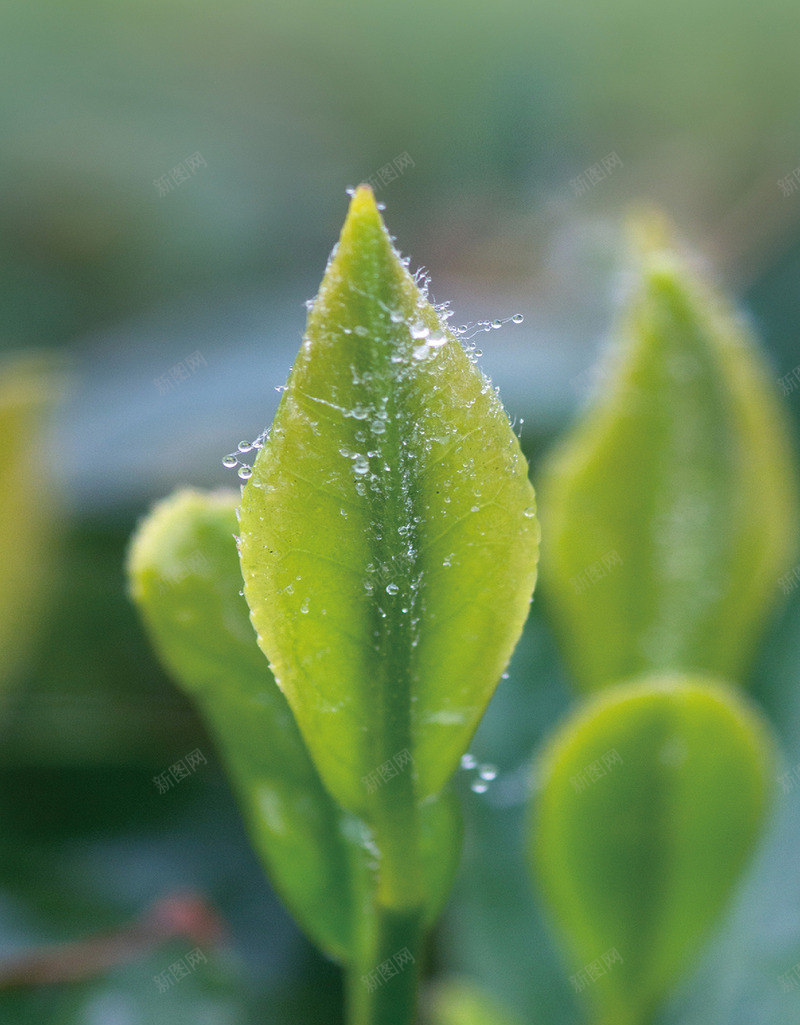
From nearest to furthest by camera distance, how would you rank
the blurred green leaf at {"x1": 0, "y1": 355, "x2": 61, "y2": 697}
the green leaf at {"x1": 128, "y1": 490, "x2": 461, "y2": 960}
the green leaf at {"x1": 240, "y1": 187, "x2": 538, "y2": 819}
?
the green leaf at {"x1": 240, "y1": 187, "x2": 538, "y2": 819}, the green leaf at {"x1": 128, "y1": 490, "x2": 461, "y2": 960}, the blurred green leaf at {"x1": 0, "y1": 355, "x2": 61, "y2": 697}

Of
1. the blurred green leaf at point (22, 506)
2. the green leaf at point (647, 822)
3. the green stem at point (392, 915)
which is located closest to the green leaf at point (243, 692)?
the green stem at point (392, 915)

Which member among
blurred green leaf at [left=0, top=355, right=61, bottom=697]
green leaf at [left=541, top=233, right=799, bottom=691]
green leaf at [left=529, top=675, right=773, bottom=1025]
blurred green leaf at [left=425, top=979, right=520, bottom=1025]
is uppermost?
blurred green leaf at [left=0, top=355, right=61, bottom=697]

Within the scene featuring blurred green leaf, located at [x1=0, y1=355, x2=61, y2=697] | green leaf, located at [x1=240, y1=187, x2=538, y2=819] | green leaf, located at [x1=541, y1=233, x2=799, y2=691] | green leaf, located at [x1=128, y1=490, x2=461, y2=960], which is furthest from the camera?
blurred green leaf, located at [x1=0, y1=355, x2=61, y2=697]

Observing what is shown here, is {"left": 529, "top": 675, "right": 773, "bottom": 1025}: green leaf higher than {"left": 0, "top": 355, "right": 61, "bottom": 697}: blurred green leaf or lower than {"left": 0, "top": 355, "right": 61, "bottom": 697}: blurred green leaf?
lower

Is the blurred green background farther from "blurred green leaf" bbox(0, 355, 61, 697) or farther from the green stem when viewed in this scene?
the green stem

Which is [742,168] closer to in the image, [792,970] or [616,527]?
[616,527]

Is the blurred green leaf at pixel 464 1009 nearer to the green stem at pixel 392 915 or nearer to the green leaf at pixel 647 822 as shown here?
the green leaf at pixel 647 822

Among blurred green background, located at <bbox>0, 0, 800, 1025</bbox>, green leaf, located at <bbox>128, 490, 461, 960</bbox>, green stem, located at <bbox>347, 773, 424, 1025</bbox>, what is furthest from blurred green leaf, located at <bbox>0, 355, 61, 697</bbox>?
green stem, located at <bbox>347, 773, 424, 1025</bbox>
